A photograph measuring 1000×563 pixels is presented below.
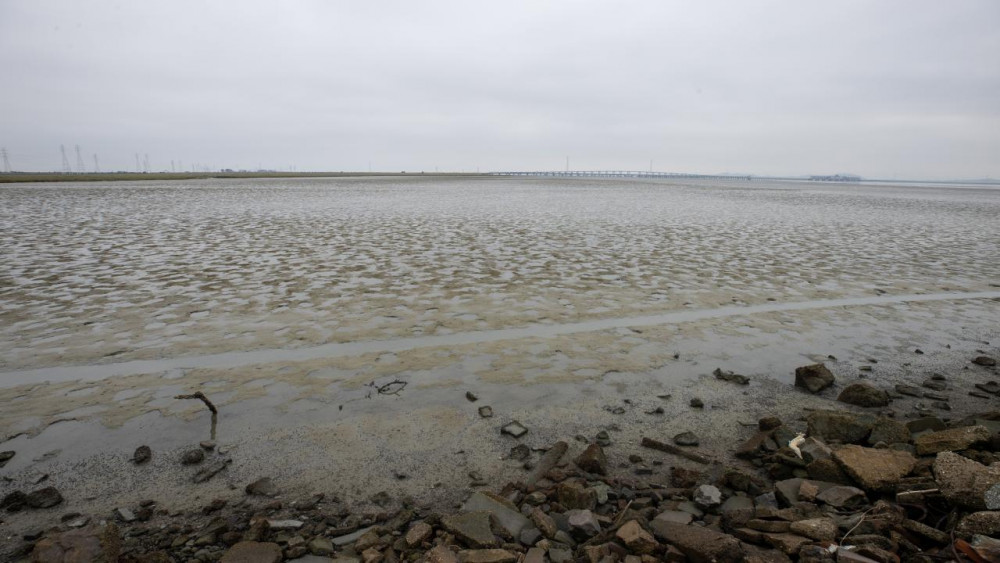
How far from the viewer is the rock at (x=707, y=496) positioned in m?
4.31

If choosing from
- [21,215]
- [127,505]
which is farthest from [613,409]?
[21,215]

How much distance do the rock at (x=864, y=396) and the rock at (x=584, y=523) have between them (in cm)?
447

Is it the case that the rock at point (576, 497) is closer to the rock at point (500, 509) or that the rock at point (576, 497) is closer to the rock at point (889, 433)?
the rock at point (500, 509)

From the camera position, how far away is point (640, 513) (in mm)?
4188

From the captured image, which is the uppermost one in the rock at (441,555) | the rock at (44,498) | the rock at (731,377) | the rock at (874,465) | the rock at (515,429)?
the rock at (874,465)

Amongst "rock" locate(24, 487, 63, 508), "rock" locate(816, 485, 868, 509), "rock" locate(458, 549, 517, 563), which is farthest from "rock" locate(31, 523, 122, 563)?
"rock" locate(816, 485, 868, 509)

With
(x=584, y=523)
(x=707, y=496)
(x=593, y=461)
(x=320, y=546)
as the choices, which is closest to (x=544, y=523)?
(x=584, y=523)

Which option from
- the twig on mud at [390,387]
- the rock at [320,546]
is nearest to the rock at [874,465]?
the rock at [320,546]

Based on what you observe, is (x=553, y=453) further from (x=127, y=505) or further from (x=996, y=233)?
(x=996, y=233)

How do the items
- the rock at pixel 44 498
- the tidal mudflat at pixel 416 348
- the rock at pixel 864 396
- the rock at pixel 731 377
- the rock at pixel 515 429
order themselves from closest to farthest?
the rock at pixel 44 498 → the tidal mudflat at pixel 416 348 → the rock at pixel 515 429 → the rock at pixel 864 396 → the rock at pixel 731 377

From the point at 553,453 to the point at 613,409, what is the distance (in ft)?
4.71

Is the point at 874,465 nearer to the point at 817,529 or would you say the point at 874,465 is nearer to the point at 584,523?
the point at 817,529

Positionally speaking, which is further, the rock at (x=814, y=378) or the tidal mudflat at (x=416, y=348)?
the rock at (x=814, y=378)

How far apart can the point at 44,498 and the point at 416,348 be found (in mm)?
4824
